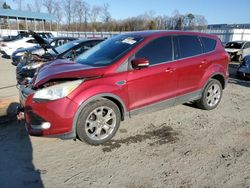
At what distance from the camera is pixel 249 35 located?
26203mm

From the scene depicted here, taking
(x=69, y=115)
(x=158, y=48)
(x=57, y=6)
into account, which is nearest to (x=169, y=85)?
(x=158, y=48)

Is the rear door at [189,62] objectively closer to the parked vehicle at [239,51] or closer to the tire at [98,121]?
the tire at [98,121]

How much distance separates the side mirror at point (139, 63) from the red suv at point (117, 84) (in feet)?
0.04

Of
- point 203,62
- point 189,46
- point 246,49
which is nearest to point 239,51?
point 246,49

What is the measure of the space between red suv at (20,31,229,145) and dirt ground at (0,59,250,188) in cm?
37

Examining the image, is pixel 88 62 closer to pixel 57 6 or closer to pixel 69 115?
pixel 69 115

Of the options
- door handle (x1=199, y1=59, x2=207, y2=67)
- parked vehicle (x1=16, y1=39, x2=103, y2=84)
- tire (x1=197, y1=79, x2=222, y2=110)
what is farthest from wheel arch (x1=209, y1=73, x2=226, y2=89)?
parked vehicle (x1=16, y1=39, x2=103, y2=84)

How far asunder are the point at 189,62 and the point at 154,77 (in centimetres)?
100

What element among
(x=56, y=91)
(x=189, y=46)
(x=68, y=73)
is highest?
(x=189, y=46)

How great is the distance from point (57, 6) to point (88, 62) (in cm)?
6560

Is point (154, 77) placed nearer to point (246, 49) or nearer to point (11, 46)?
point (246, 49)

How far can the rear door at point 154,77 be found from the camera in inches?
180

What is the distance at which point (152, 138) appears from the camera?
4.57 metres

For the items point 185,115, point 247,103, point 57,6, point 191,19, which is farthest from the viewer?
Answer: point 57,6
